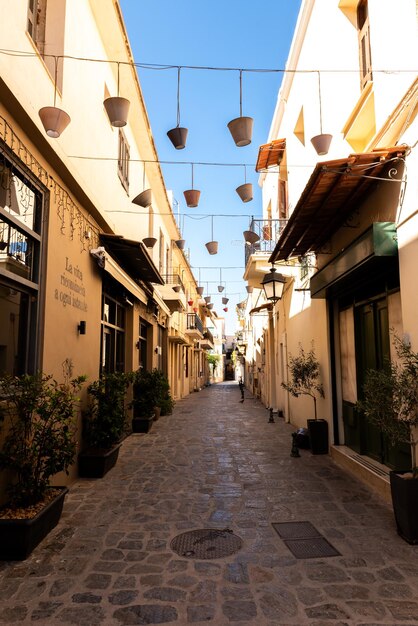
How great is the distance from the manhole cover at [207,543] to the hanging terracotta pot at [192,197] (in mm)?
5757

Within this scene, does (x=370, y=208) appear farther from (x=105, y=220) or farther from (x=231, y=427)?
(x=231, y=427)

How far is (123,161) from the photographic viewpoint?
10125 millimetres

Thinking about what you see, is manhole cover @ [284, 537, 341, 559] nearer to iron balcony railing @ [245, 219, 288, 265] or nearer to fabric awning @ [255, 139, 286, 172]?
iron balcony railing @ [245, 219, 288, 265]

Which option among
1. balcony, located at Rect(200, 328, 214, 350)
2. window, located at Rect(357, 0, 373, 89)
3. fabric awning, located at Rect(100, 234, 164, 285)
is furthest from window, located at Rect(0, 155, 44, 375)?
balcony, located at Rect(200, 328, 214, 350)

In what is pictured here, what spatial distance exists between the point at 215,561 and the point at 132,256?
21.5 ft

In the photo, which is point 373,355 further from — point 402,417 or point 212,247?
point 212,247

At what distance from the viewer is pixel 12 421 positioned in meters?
4.30

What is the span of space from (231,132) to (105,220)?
Result: 317 centimetres

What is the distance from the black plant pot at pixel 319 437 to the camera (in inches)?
319

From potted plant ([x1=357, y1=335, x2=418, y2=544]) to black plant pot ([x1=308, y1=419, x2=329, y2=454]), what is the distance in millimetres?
3406

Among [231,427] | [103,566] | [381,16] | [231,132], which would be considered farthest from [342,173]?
[231,427]

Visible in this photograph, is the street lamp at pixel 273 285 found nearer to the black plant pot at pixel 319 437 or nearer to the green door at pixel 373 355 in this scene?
the green door at pixel 373 355

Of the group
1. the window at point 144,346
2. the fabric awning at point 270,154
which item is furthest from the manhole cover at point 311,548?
the fabric awning at point 270,154

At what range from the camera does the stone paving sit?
9.77 ft
